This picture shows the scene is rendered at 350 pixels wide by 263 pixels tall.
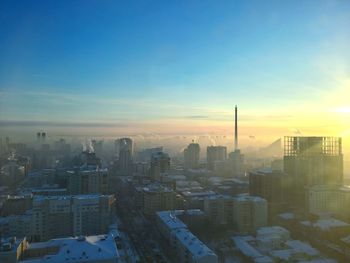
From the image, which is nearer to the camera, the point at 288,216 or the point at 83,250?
the point at 83,250

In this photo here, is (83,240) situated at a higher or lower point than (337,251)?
higher

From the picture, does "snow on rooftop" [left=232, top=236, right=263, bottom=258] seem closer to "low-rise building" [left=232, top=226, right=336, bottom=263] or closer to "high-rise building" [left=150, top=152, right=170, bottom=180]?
"low-rise building" [left=232, top=226, right=336, bottom=263]

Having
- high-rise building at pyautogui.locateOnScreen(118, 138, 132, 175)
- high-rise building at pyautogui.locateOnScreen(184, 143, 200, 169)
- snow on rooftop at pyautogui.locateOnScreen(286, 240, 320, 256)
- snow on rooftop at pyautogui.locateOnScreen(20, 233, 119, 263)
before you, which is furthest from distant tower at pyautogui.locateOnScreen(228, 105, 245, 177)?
snow on rooftop at pyautogui.locateOnScreen(20, 233, 119, 263)

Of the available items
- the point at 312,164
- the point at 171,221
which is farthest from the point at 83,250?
the point at 312,164

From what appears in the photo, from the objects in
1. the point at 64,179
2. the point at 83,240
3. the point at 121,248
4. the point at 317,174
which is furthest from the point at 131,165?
the point at 83,240

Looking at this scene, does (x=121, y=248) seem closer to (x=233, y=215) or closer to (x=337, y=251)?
(x=233, y=215)

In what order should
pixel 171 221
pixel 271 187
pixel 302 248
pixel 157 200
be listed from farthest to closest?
pixel 271 187 < pixel 157 200 < pixel 171 221 < pixel 302 248

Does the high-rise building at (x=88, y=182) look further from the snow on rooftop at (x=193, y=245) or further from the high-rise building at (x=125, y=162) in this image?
the high-rise building at (x=125, y=162)

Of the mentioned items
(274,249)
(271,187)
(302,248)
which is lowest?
(274,249)

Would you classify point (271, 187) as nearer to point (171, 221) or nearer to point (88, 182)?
point (171, 221)

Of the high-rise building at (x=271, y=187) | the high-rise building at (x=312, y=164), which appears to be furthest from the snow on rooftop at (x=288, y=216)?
the high-rise building at (x=312, y=164)
